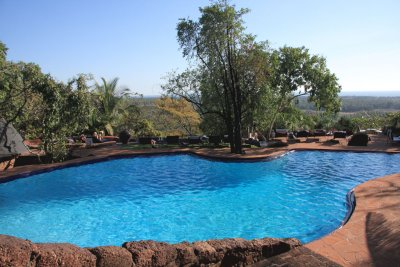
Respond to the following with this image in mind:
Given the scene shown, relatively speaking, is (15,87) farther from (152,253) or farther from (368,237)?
(368,237)

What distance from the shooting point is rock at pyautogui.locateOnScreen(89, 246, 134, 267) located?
409 cm

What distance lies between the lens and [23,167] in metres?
16.0

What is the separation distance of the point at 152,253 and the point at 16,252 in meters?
1.82

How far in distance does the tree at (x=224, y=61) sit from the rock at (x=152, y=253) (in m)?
15.0

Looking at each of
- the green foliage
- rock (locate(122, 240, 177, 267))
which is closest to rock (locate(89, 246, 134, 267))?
rock (locate(122, 240, 177, 267))

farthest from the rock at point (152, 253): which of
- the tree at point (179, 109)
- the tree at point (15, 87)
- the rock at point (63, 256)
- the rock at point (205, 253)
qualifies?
the tree at point (179, 109)

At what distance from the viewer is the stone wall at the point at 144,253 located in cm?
348

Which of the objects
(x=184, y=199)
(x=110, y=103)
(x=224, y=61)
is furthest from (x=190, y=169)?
(x=110, y=103)

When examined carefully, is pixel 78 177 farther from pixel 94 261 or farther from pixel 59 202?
pixel 94 261

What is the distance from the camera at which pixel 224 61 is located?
62.6 ft

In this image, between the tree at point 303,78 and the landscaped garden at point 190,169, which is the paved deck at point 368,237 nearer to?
the landscaped garden at point 190,169

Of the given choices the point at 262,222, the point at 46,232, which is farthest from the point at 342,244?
the point at 46,232

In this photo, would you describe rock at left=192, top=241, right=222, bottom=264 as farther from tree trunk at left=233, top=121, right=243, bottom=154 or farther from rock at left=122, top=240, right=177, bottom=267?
tree trunk at left=233, top=121, right=243, bottom=154

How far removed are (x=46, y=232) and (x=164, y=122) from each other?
3136 centimetres
